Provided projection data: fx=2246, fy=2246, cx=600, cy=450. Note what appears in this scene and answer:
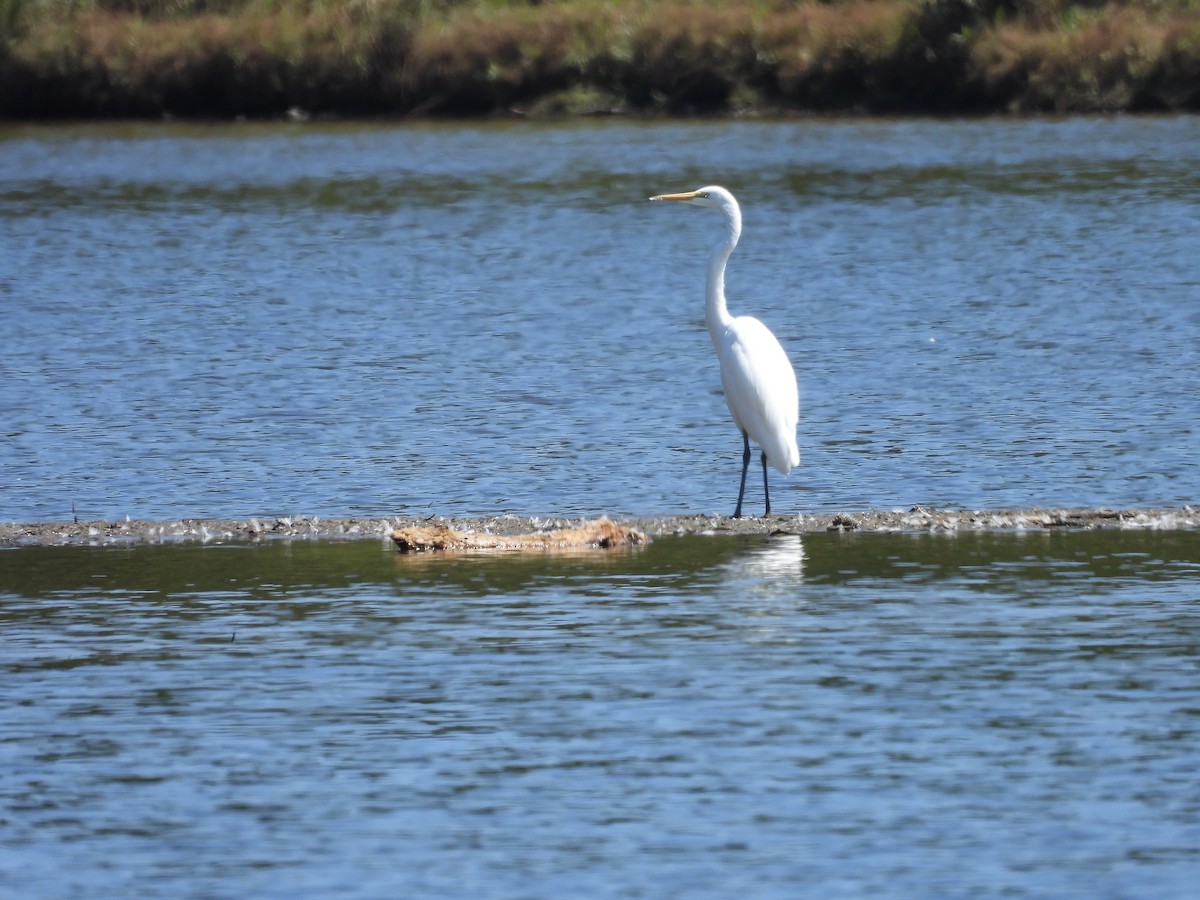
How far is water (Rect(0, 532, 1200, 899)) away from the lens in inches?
283

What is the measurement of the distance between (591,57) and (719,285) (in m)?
30.0

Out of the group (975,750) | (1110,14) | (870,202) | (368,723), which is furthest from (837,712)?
(1110,14)

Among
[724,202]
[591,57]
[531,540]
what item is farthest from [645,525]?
[591,57]

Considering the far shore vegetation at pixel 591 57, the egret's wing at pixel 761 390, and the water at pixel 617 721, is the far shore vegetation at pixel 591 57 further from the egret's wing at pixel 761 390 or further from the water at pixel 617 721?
the water at pixel 617 721

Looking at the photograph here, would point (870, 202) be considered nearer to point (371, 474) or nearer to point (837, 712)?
point (371, 474)

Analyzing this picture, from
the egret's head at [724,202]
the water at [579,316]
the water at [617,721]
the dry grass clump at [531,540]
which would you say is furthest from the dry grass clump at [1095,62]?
the dry grass clump at [531,540]

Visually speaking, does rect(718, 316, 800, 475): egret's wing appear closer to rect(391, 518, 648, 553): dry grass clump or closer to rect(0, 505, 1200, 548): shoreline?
rect(0, 505, 1200, 548): shoreline

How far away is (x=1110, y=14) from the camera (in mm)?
40875

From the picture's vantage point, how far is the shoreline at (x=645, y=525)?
40.5 feet

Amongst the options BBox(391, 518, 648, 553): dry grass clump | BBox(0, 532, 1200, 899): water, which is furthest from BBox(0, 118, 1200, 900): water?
BBox(391, 518, 648, 553): dry grass clump

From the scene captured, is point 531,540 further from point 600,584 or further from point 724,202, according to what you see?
point 724,202

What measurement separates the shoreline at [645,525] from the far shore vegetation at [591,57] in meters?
28.4

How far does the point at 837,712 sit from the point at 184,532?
533 cm

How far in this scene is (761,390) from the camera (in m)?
13.3
